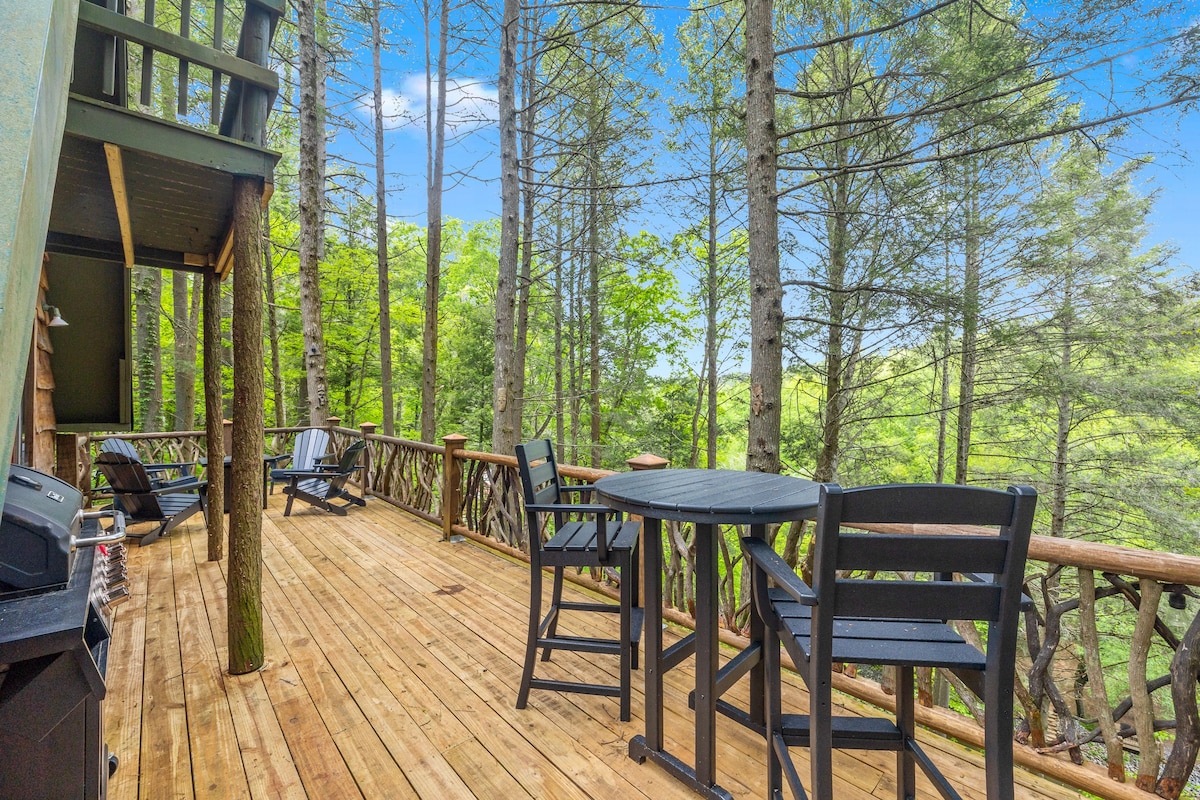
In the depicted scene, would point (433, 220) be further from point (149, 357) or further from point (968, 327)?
point (968, 327)

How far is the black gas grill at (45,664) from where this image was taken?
3.64 ft

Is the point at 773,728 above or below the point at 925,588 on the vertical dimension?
below

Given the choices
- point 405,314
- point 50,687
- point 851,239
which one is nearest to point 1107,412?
point 851,239

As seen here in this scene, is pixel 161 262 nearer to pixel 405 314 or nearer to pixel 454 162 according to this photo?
pixel 454 162

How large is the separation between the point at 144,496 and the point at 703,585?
A: 519 centimetres

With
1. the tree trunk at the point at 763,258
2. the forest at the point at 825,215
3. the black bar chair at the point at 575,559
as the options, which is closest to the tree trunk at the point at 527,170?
the forest at the point at 825,215

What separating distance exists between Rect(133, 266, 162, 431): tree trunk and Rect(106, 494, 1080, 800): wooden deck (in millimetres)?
8189

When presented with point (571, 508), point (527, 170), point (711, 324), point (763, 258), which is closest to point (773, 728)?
point (571, 508)

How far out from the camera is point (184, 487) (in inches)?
201

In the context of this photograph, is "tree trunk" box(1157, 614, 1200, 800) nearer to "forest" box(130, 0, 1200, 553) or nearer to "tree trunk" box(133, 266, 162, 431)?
"forest" box(130, 0, 1200, 553)

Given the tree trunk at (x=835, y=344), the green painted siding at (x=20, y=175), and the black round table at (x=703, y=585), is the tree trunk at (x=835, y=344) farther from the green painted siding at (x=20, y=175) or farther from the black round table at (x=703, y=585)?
the green painted siding at (x=20, y=175)

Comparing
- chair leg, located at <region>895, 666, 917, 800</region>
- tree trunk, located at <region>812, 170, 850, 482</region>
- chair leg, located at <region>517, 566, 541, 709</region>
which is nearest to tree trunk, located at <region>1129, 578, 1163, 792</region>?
chair leg, located at <region>895, 666, 917, 800</region>

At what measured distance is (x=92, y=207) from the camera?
294 cm

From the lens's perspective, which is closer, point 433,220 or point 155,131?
point 155,131
